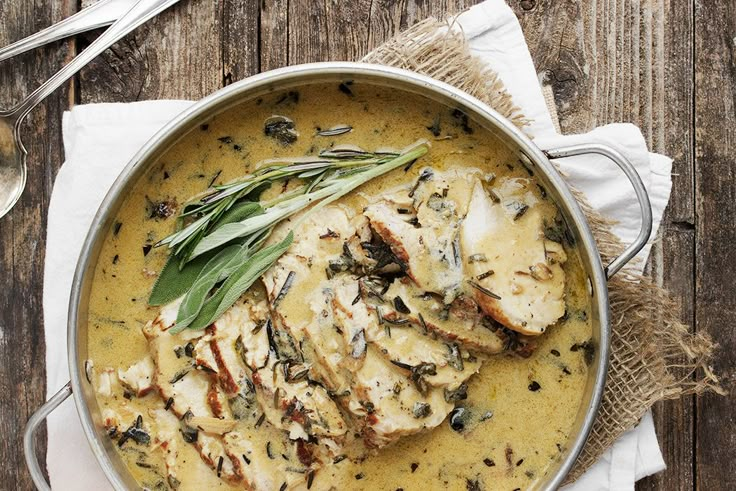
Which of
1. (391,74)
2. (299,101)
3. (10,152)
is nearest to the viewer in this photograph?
(391,74)

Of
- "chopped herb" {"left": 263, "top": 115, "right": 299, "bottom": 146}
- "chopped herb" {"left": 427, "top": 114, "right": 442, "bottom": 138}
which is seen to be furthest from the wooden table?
"chopped herb" {"left": 427, "top": 114, "right": 442, "bottom": 138}

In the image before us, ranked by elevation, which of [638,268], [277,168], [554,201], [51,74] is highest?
[51,74]

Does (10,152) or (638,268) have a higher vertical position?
(10,152)

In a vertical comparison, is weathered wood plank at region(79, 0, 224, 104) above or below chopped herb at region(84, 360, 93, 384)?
above

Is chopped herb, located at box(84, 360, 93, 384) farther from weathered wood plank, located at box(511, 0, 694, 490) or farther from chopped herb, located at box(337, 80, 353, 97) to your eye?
weathered wood plank, located at box(511, 0, 694, 490)

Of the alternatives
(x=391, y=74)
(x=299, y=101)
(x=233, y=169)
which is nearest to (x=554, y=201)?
(x=391, y=74)

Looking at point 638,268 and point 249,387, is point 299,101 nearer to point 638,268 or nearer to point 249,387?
point 249,387
